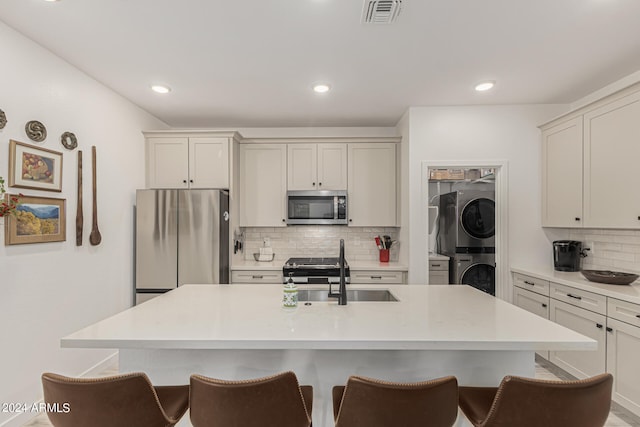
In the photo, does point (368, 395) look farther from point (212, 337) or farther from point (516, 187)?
point (516, 187)

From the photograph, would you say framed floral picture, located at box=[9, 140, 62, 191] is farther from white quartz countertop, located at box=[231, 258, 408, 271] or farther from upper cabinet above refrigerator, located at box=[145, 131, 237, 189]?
white quartz countertop, located at box=[231, 258, 408, 271]

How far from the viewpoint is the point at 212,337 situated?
1.42 meters

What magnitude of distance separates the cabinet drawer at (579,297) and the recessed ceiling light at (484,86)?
1.78 metres

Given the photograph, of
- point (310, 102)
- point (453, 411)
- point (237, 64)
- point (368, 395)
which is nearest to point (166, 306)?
point (368, 395)

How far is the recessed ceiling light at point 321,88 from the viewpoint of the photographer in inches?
118

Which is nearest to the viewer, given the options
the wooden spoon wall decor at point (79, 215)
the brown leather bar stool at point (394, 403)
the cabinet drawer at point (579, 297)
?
the brown leather bar stool at point (394, 403)

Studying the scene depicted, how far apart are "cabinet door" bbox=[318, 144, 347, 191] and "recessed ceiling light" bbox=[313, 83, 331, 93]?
1004mm

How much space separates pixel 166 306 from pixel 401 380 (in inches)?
→ 52.2

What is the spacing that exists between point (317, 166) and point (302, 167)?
18cm

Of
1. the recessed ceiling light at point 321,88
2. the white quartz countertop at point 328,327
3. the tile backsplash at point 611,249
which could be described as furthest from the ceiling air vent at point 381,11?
the tile backsplash at point 611,249

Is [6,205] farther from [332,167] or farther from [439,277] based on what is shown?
[439,277]

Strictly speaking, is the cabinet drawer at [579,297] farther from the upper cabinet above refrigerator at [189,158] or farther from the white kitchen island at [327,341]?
the upper cabinet above refrigerator at [189,158]

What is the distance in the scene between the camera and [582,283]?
8.59ft

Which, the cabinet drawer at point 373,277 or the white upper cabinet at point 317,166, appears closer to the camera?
the cabinet drawer at point 373,277
